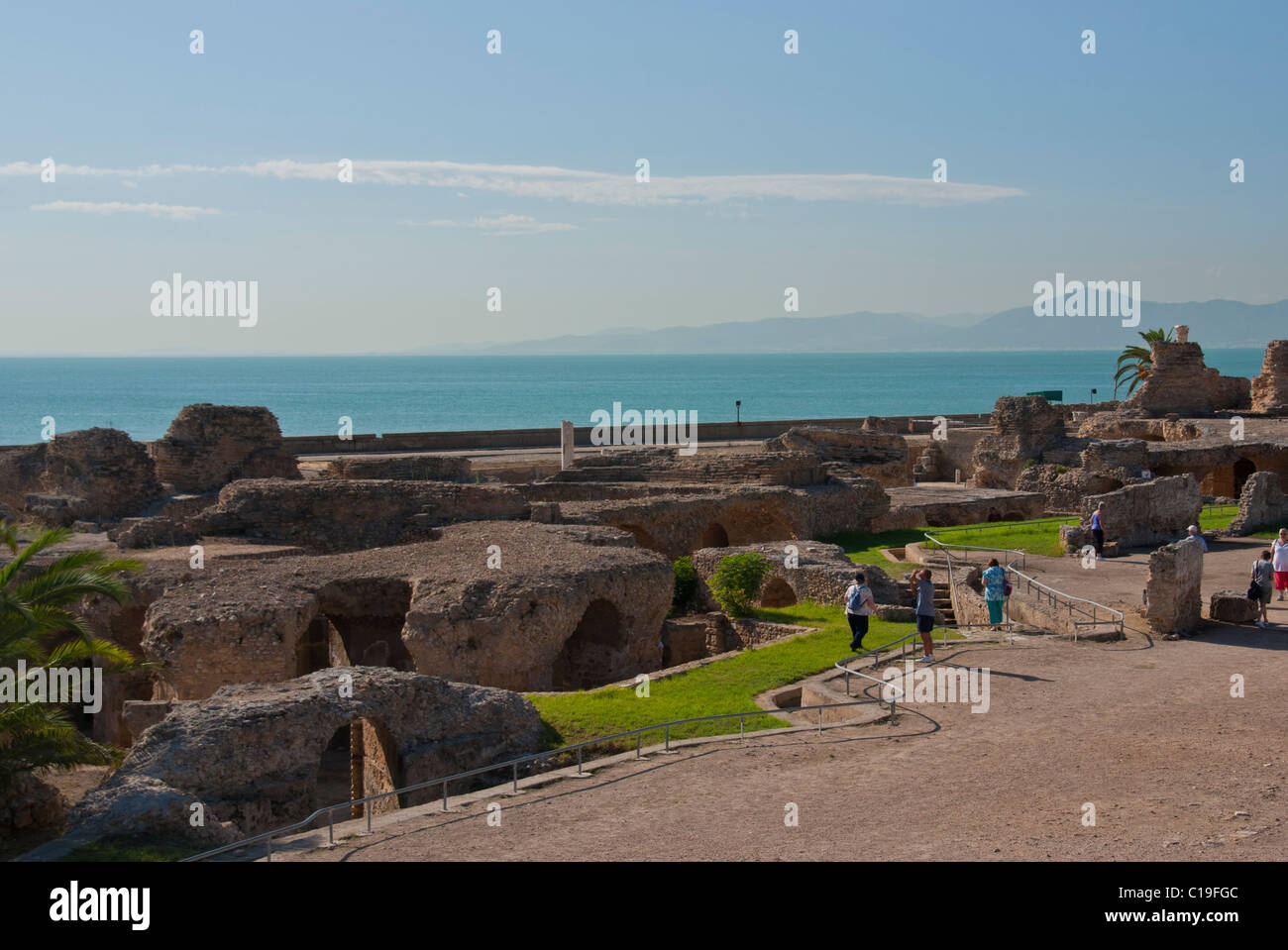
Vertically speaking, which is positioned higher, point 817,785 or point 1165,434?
point 1165,434

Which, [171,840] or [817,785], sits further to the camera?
[817,785]

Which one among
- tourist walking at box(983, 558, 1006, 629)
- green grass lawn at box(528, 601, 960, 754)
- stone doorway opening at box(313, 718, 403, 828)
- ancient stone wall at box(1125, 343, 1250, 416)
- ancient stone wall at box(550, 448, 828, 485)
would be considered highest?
ancient stone wall at box(1125, 343, 1250, 416)

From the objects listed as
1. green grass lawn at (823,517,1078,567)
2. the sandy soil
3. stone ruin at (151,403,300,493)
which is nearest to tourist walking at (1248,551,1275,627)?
the sandy soil

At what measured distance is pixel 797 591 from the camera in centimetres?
2438

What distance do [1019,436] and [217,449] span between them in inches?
978

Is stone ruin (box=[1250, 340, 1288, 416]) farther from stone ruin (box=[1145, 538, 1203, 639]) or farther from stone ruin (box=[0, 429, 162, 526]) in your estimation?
stone ruin (box=[0, 429, 162, 526])

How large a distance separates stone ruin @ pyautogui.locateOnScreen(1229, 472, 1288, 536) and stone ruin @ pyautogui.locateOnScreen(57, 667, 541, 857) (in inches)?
775

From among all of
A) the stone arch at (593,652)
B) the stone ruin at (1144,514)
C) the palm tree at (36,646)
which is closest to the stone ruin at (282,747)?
the palm tree at (36,646)

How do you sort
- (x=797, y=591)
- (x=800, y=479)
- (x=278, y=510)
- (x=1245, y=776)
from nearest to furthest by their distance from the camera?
(x=1245, y=776), (x=797, y=591), (x=278, y=510), (x=800, y=479)

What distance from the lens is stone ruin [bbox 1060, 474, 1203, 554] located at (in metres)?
26.5

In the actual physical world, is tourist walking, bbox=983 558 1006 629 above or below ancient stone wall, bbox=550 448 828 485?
below
